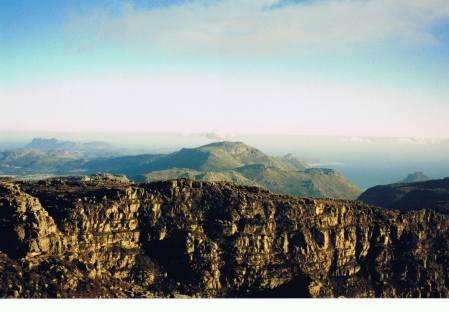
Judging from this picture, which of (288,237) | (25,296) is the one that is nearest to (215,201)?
(288,237)

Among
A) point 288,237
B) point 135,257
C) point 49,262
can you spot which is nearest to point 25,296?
point 49,262

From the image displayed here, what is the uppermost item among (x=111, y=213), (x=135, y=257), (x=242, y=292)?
(x=111, y=213)

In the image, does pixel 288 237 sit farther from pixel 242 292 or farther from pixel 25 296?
pixel 25 296

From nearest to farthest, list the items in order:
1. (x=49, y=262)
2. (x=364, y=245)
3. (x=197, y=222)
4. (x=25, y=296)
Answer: (x=25, y=296)
(x=49, y=262)
(x=197, y=222)
(x=364, y=245)

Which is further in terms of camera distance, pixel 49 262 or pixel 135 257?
pixel 135 257

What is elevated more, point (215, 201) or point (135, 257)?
point (215, 201)
